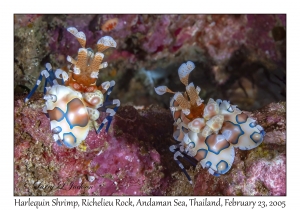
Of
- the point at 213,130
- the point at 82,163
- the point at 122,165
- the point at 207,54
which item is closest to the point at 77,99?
the point at 82,163

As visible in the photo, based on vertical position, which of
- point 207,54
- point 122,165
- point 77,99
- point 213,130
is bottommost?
point 122,165

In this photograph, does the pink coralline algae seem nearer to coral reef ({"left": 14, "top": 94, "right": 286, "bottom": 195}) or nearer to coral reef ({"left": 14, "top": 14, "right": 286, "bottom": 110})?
coral reef ({"left": 14, "top": 94, "right": 286, "bottom": 195})

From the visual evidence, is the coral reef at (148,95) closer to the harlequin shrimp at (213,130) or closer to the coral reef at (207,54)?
the coral reef at (207,54)

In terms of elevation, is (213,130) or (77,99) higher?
(77,99)

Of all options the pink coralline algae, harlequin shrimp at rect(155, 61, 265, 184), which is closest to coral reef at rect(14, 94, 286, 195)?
the pink coralline algae

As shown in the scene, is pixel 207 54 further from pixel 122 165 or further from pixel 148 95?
pixel 122 165

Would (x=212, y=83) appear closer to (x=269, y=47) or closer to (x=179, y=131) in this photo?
(x=269, y=47)
